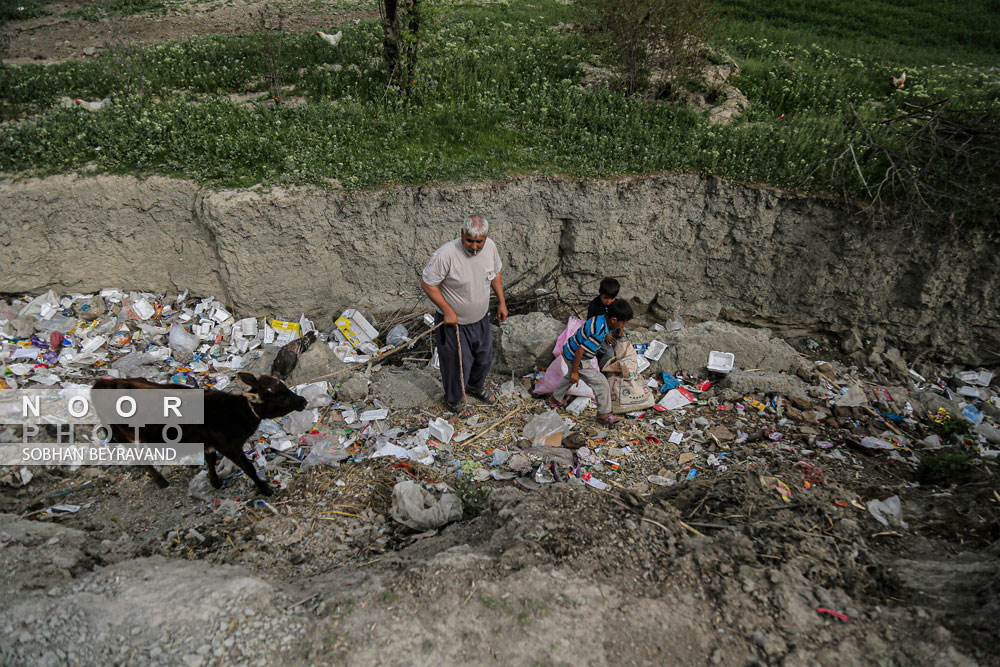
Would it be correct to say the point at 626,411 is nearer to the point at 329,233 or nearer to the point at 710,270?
the point at 710,270

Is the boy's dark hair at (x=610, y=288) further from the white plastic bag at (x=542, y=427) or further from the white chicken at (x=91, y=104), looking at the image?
the white chicken at (x=91, y=104)

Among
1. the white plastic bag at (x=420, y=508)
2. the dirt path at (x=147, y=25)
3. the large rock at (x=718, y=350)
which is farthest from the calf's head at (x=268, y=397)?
the dirt path at (x=147, y=25)

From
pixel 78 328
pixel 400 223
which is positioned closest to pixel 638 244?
pixel 400 223

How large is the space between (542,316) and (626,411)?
1.47m

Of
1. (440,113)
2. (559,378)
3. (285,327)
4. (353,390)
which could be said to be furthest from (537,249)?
(285,327)

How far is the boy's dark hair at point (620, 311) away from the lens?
4.75m

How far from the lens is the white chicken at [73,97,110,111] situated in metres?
7.04

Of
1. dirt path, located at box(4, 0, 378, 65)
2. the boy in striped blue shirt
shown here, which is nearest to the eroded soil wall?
the boy in striped blue shirt

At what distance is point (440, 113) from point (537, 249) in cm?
217

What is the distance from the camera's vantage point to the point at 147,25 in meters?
11.2

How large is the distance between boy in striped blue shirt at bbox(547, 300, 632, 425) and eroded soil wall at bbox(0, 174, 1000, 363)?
6.86 feet

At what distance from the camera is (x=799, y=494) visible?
4105mm

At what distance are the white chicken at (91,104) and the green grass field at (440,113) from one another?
0.80 feet

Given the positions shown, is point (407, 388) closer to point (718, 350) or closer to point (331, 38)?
point (718, 350)
